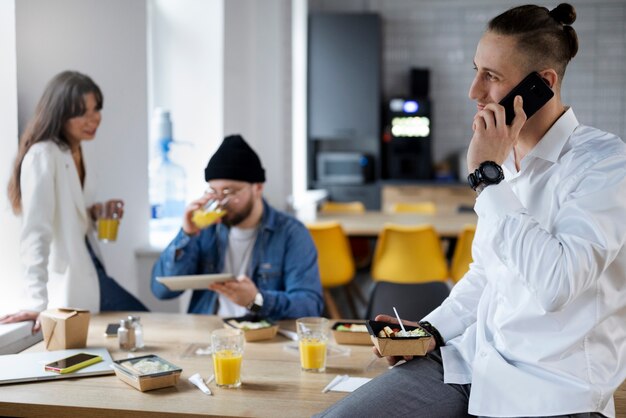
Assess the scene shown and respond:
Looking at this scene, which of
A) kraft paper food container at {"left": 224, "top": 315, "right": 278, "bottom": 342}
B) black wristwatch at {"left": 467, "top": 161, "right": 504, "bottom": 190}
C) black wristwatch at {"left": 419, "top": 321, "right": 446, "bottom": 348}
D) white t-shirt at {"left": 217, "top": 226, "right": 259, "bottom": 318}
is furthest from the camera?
white t-shirt at {"left": 217, "top": 226, "right": 259, "bottom": 318}

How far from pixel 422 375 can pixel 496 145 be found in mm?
577

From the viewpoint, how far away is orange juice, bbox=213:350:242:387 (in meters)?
2.00

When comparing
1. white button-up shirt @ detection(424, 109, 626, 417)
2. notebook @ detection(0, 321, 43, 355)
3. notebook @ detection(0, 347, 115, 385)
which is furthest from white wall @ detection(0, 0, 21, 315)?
white button-up shirt @ detection(424, 109, 626, 417)

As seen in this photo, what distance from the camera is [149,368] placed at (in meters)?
2.04

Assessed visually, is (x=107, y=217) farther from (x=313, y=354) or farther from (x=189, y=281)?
(x=313, y=354)

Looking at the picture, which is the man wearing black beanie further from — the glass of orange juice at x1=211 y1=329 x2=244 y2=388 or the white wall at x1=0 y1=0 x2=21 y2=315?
the glass of orange juice at x1=211 y1=329 x2=244 y2=388

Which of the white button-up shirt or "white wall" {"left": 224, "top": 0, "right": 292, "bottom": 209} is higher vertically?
"white wall" {"left": 224, "top": 0, "right": 292, "bottom": 209}

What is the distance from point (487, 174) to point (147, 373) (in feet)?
3.24

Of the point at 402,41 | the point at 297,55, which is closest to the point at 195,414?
the point at 297,55

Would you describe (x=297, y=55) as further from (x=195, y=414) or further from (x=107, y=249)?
(x=195, y=414)

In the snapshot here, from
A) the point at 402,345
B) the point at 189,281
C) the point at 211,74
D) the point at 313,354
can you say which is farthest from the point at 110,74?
the point at 402,345

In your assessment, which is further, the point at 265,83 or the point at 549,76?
the point at 265,83

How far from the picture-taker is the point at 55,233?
110 inches

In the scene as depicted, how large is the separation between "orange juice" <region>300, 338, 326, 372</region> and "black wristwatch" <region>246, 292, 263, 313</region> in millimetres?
527
